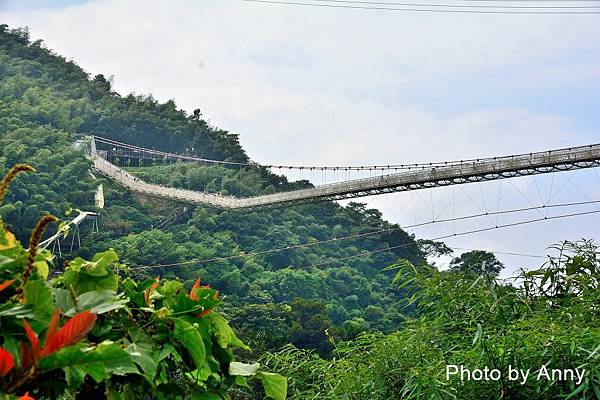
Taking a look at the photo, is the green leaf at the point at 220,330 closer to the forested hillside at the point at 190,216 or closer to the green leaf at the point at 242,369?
the green leaf at the point at 242,369

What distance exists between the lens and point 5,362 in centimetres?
45

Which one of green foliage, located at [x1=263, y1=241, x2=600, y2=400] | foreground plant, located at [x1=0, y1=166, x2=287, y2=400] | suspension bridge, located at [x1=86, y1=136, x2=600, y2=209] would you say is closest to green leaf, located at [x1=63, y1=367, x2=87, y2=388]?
foreground plant, located at [x1=0, y1=166, x2=287, y2=400]

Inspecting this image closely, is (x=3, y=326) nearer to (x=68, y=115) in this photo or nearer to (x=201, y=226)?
(x=201, y=226)

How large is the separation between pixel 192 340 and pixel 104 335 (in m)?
0.06

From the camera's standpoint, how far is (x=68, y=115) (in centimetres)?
2623

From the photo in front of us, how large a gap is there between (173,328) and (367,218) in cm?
2447

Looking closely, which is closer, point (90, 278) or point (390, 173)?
point (90, 278)

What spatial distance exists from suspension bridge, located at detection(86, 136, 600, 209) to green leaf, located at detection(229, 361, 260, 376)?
11.3m

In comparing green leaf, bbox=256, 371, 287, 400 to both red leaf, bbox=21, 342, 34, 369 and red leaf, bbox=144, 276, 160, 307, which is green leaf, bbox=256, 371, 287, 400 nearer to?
red leaf, bbox=144, 276, 160, 307

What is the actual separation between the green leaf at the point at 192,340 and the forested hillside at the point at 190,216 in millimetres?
14262

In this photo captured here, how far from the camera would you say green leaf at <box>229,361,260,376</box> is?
0.65m

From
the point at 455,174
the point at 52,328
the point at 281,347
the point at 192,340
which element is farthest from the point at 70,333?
the point at 455,174

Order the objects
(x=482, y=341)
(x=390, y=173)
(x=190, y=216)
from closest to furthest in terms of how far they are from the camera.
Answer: (x=482, y=341) → (x=390, y=173) → (x=190, y=216)

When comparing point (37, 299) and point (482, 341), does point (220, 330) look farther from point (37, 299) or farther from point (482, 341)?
point (482, 341)
